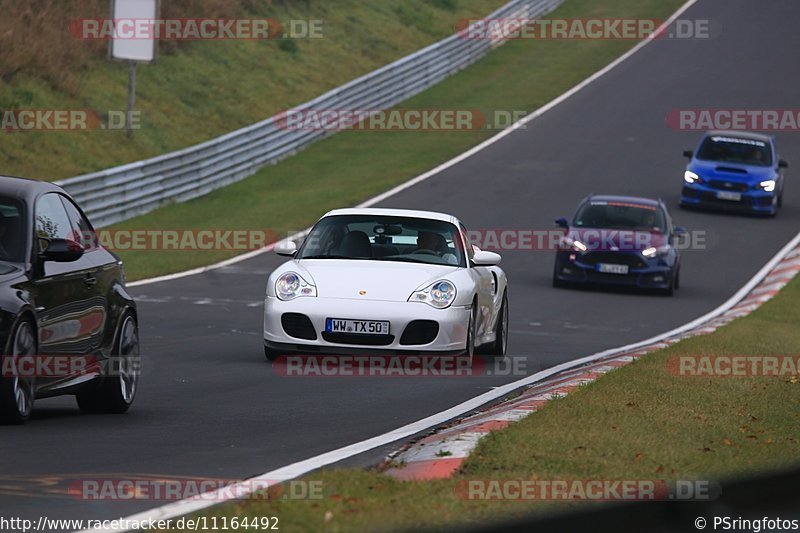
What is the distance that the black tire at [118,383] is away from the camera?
10289mm

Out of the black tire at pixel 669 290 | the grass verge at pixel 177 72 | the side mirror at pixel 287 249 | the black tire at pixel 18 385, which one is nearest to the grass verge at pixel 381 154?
the grass verge at pixel 177 72

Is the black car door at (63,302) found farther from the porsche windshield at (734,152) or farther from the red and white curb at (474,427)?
the porsche windshield at (734,152)

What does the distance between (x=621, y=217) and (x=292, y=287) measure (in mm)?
13325

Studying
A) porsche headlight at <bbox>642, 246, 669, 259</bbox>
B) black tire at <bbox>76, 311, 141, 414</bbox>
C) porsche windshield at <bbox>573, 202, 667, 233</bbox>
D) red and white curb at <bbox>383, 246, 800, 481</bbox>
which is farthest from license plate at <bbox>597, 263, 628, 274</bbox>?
black tire at <bbox>76, 311, 141, 414</bbox>

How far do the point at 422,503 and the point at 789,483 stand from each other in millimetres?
2785

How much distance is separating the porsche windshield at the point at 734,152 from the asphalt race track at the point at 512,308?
1255 millimetres

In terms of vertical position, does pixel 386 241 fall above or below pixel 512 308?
above

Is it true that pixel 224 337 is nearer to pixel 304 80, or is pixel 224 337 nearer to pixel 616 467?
pixel 616 467

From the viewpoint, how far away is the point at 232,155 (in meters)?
33.7

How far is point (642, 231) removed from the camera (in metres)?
25.5

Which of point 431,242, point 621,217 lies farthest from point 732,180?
point 431,242

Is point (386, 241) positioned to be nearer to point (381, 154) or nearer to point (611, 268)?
point (611, 268)

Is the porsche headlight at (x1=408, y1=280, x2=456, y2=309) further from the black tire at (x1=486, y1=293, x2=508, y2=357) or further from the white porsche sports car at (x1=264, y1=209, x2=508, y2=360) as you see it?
the black tire at (x1=486, y1=293, x2=508, y2=357)

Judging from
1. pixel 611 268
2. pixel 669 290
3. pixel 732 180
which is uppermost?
pixel 732 180
